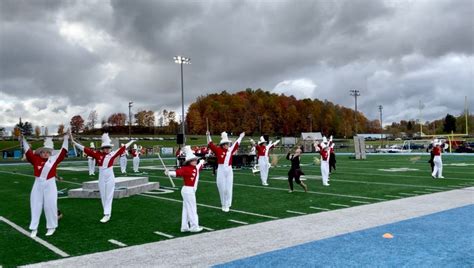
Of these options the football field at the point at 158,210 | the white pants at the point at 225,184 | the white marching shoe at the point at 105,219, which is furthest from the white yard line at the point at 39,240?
the white pants at the point at 225,184

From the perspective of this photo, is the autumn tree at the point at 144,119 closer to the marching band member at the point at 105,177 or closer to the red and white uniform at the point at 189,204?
the marching band member at the point at 105,177

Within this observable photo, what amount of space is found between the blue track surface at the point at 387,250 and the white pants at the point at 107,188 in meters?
Result: 4.79

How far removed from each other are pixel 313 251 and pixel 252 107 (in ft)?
397

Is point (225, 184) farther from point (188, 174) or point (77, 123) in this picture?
point (77, 123)

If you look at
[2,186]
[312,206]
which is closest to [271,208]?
[312,206]

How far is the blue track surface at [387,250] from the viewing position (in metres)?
6.14

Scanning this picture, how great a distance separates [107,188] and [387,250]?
6.54 metres

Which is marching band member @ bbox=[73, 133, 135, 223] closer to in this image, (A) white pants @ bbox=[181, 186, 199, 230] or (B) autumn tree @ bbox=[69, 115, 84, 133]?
(A) white pants @ bbox=[181, 186, 199, 230]

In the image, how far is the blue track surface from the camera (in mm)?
6141

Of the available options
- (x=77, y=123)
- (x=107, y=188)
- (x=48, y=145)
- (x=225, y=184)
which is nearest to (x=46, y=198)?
(x=48, y=145)

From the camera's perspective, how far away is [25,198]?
14625mm

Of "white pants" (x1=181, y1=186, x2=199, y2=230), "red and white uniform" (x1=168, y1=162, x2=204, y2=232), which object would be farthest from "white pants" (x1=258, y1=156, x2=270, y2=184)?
A: "white pants" (x1=181, y1=186, x2=199, y2=230)

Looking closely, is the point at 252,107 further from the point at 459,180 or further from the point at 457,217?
the point at 457,217

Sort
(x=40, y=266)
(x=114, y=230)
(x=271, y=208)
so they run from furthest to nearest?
(x=271, y=208), (x=114, y=230), (x=40, y=266)
